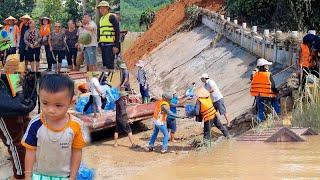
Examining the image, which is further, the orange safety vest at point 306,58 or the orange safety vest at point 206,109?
the orange safety vest at point 306,58

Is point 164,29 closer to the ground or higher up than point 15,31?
higher up

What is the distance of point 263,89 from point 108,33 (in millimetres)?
3215

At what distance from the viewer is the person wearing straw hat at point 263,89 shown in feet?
42.2

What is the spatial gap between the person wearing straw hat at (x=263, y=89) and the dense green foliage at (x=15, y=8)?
54.1 ft

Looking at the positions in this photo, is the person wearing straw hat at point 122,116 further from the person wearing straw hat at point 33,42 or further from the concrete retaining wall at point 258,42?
the concrete retaining wall at point 258,42

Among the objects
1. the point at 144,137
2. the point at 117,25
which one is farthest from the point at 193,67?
the point at 117,25

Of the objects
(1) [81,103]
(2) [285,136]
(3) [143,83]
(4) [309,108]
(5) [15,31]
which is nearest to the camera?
(2) [285,136]

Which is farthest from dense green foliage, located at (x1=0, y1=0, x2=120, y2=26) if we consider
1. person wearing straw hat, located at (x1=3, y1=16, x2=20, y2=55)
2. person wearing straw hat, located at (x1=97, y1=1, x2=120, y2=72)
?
person wearing straw hat, located at (x1=97, y1=1, x2=120, y2=72)

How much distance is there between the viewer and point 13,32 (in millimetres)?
15992

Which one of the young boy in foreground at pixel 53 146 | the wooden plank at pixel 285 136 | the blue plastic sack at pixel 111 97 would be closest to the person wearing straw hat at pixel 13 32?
the blue plastic sack at pixel 111 97

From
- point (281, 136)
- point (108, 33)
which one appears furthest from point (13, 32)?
point (281, 136)

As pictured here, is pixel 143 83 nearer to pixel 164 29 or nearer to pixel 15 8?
pixel 15 8

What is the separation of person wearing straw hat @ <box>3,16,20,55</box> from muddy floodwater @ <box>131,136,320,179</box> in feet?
22.5

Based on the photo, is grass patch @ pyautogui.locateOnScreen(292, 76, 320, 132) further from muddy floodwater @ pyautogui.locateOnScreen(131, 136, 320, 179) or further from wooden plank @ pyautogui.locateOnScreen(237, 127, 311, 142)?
muddy floodwater @ pyautogui.locateOnScreen(131, 136, 320, 179)
